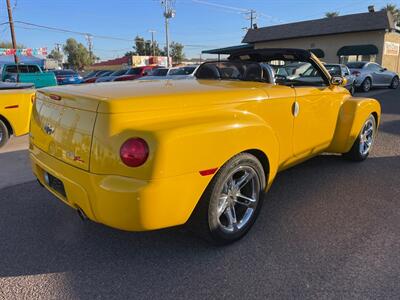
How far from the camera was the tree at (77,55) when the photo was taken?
297ft

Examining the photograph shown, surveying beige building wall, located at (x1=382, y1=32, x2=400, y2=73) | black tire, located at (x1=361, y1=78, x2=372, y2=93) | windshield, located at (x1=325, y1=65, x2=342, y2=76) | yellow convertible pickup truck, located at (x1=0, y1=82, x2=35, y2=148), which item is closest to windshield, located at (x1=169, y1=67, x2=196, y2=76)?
windshield, located at (x1=325, y1=65, x2=342, y2=76)

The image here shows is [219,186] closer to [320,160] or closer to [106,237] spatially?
[106,237]

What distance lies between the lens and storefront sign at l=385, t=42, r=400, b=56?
968 inches

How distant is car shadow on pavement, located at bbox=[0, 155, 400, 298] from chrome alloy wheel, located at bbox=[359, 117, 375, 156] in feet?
3.83

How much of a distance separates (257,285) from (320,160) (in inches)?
122

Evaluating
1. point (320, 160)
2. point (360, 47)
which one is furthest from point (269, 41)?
point (320, 160)

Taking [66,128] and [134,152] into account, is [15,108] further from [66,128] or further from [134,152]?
[134,152]

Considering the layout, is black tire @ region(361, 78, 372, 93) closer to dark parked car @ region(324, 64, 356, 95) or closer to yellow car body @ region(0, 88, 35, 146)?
dark parked car @ region(324, 64, 356, 95)

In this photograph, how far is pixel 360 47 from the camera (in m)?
24.6

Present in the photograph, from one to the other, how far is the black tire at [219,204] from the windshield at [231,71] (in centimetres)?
120

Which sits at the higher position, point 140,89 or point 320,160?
point 140,89

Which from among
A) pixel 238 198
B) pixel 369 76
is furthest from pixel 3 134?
pixel 369 76

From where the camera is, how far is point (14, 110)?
5918 millimetres

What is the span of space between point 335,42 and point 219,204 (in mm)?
27048
